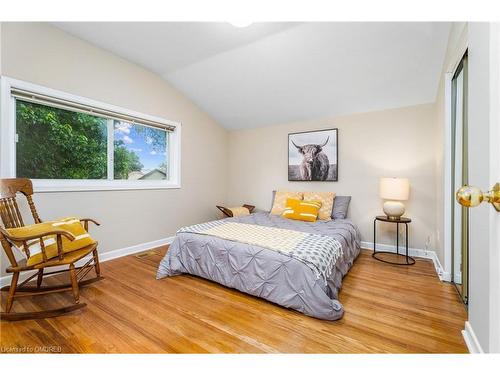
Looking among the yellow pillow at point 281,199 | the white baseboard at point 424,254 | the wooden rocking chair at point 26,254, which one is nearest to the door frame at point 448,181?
the white baseboard at point 424,254

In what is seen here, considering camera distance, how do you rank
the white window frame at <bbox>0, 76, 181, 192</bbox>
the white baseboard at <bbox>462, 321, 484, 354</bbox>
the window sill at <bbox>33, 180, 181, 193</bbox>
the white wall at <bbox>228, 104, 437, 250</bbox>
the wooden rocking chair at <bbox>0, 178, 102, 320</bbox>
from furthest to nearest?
1. the white wall at <bbox>228, 104, 437, 250</bbox>
2. the window sill at <bbox>33, 180, 181, 193</bbox>
3. the white window frame at <bbox>0, 76, 181, 192</bbox>
4. the wooden rocking chair at <bbox>0, 178, 102, 320</bbox>
5. the white baseboard at <bbox>462, 321, 484, 354</bbox>

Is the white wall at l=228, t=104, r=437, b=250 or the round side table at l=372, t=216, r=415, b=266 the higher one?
the white wall at l=228, t=104, r=437, b=250

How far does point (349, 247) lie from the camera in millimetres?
2551

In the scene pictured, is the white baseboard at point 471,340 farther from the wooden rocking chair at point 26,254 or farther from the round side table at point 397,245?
the wooden rocking chair at point 26,254

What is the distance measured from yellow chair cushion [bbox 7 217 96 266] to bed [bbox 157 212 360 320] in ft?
2.65

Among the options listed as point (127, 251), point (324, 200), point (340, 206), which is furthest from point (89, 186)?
point (340, 206)

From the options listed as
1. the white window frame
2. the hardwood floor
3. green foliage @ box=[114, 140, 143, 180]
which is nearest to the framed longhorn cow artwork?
the hardwood floor

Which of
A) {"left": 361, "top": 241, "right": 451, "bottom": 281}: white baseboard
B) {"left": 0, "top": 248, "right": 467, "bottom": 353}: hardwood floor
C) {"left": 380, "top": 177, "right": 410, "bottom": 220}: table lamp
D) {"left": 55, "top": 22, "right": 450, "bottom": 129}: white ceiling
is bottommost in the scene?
{"left": 0, "top": 248, "right": 467, "bottom": 353}: hardwood floor

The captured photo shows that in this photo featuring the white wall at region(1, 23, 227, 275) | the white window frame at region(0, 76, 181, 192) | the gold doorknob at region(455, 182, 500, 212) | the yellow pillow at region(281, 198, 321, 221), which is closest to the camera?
the gold doorknob at region(455, 182, 500, 212)

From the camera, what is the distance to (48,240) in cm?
177

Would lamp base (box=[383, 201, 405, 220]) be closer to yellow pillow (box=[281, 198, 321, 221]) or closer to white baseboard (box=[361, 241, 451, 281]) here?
white baseboard (box=[361, 241, 451, 281])

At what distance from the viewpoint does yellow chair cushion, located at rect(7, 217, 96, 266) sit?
1674 mm

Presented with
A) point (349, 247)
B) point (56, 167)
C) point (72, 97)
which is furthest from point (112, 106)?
point (349, 247)
